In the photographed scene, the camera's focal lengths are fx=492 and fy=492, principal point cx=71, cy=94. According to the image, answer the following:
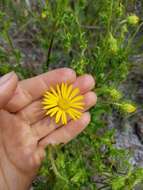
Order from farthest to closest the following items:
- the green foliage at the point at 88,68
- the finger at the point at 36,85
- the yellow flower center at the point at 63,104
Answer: the yellow flower center at the point at 63,104 → the finger at the point at 36,85 → the green foliage at the point at 88,68

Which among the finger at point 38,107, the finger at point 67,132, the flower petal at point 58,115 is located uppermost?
the finger at point 38,107

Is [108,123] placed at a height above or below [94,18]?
below

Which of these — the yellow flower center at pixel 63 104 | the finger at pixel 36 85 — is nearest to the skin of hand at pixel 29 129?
the finger at pixel 36 85

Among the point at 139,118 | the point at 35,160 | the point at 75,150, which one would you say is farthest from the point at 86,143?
the point at 139,118

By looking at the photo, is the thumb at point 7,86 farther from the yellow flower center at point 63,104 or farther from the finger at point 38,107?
the yellow flower center at point 63,104

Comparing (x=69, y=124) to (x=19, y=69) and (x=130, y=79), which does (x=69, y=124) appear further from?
(x=130, y=79)

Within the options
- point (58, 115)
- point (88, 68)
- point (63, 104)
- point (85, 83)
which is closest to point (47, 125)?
point (58, 115)

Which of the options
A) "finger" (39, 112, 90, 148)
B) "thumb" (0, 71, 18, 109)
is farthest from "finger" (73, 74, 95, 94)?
"thumb" (0, 71, 18, 109)

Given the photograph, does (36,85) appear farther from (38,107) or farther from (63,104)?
(63,104)
